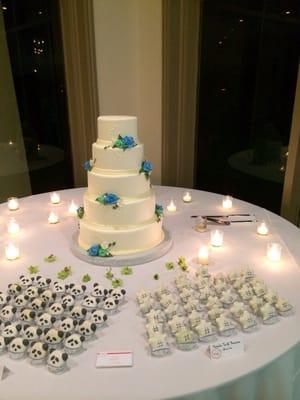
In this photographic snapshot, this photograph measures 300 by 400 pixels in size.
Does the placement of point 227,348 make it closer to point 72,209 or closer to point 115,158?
point 115,158

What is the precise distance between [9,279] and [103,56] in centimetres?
184

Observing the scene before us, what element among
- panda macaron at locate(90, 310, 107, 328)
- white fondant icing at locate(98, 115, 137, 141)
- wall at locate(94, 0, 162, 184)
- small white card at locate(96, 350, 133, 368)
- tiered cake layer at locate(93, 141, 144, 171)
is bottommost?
small white card at locate(96, 350, 133, 368)

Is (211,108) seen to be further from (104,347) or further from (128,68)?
(104,347)

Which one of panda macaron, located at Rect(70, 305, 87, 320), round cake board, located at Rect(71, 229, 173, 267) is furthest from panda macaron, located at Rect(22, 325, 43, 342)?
round cake board, located at Rect(71, 229, 173, 267)

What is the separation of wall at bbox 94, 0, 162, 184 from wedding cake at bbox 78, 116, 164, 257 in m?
1.11

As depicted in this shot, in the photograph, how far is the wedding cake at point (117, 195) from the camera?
5.47 feet

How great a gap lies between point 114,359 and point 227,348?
1.20 feet

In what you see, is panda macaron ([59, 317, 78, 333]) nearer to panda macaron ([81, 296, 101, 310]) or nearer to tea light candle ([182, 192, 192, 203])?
panda macaron ([81, 296, 101, 310])

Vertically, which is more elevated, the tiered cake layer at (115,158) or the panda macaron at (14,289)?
the tiered cake layer at (115,158)

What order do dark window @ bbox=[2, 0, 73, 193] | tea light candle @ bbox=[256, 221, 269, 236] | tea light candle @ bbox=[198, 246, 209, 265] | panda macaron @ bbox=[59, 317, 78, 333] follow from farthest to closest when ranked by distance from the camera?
dark window @ bbox=[2, 0, 73, 193] → tea light candle @ bbox=[256, 221, 269, 236] → tea light candle @ bbox=[198, 246, 209, 265] → panda macaron @ bbox=[59, 317, 78, 333]

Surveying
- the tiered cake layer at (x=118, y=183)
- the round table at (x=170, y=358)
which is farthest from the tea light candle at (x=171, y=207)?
the tiered cake layer at (x=118, y=183)

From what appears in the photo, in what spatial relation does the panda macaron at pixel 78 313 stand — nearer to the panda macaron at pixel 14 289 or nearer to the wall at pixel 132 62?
the panda macaron at pixel 14 289

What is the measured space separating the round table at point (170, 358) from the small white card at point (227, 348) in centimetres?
2

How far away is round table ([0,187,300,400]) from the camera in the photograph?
995 mm
